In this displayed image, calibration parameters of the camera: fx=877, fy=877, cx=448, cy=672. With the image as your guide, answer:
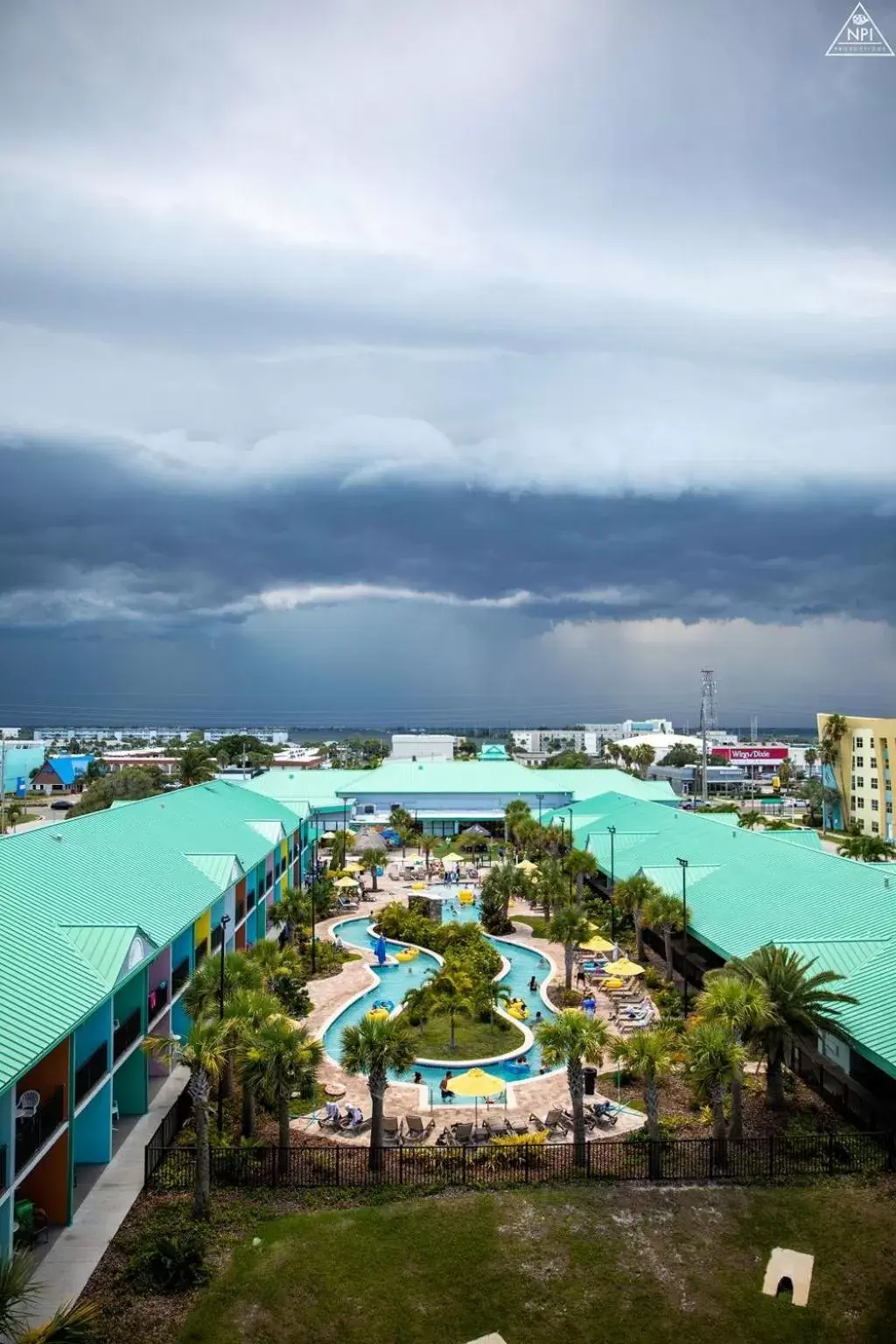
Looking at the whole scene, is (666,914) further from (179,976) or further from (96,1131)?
(96,1131)

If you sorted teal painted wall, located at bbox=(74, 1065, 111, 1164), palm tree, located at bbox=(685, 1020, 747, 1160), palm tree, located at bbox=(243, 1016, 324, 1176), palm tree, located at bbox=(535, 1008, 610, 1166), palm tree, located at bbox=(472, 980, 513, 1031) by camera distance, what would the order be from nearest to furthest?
palm tree, located at bbox=(243, 1016, 324, 1176)
palm tree, located at bbox=(685, 1020, 747, 1160)
palm tree, located at bbox=(535, 1008, 610, 1166)
teal painted wall, located at bbox=(74, 1065, 111, 1164)
palm tree, located at bbox=(472, 980, 513, 1031)

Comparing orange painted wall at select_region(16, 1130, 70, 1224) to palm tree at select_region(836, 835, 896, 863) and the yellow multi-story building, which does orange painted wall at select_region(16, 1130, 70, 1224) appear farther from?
the yellow multi-story building

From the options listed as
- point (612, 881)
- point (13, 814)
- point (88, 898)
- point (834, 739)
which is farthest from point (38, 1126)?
point (834, 739)

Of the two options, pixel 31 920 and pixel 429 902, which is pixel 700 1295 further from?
pixel 429 902

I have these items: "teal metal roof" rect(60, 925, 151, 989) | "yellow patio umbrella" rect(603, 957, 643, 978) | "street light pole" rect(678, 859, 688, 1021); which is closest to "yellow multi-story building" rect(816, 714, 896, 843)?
"street light pole" rect(678, 859, 688, 1021)

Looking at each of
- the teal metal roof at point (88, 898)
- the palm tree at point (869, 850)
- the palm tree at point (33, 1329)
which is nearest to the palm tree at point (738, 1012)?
the palm tree at point (33, 1329)

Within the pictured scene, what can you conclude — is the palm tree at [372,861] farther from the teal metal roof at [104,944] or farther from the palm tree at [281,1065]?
the palm tree at [281,1065]

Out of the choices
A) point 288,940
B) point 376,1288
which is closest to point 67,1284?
point 376,1288
